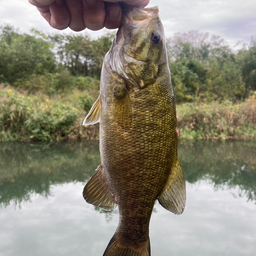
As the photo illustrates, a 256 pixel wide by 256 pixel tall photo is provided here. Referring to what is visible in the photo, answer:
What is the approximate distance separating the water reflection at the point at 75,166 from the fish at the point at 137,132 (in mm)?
3405

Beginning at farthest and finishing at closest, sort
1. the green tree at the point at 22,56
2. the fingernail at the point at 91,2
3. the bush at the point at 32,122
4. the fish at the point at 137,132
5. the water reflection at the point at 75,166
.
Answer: the green tree at the point at 22,56 → the bush at the point at 32,122 → the water reflection at the point at 75,166 → the fingernail at the point at 91,2 → the fish at the point at 137,132

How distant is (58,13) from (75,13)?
0.13 m

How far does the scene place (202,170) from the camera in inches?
262

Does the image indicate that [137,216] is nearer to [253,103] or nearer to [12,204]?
[12,204]

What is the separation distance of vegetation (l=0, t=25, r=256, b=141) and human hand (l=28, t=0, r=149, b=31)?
7098 millimetres

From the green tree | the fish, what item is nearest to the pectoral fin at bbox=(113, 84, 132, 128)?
the fish

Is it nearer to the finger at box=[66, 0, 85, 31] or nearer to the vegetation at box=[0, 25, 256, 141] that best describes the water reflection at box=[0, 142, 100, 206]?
the vegetation at box=[0, 25, 256, 141]

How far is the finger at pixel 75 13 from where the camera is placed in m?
1.91

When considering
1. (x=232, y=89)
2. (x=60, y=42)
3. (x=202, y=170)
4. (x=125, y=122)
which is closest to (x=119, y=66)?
(x=125, y=122)

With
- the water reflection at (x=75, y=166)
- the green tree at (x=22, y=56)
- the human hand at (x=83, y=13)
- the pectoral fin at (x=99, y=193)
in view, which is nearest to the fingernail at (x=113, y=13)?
the human hand at (x=83, y=13)

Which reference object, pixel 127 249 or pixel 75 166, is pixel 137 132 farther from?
pixel 75 166

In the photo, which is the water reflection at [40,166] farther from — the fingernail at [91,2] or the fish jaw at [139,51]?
the fish jaw at [139,51]

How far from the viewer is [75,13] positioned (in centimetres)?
196

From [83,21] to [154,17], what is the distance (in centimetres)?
73
